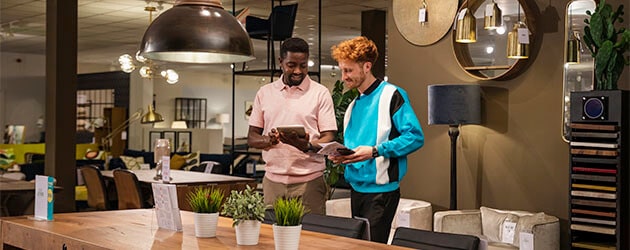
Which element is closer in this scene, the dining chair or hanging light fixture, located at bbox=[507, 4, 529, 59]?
hanging light fixture, located at bbox=[507, 4, 529, 59]

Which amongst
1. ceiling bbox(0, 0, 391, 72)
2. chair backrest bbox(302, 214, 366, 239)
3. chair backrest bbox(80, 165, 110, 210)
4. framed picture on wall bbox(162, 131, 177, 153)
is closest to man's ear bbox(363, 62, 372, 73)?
chair backrest bbox(302, 214, 366, 239)

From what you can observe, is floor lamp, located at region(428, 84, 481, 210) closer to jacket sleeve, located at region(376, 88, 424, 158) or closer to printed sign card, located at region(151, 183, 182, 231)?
jacket sleeve, located at region(376, 88, 424, 158)

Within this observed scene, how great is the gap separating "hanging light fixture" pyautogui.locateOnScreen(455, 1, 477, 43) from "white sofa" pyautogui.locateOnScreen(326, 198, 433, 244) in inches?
55.2

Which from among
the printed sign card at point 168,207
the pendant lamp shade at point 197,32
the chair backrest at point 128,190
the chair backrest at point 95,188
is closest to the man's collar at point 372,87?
the pendant lamp shade at point 197,32

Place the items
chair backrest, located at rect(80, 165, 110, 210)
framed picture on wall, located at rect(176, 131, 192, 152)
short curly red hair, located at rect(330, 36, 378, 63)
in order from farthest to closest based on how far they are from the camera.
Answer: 1. framed picture on wall, located at rect(176, 131, 192, 152)
2. chair backrest, located at rect(80, 165, 110, 210)
3. short curly red hair, located at rect(330, 36, 378, 63)

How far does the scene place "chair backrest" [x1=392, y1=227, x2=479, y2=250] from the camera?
107 inches

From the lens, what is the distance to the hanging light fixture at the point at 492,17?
581cm

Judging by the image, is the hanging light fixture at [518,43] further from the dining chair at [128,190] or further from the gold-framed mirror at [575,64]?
the dining chair at [128,190]

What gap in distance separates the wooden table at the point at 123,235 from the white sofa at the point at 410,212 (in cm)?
252

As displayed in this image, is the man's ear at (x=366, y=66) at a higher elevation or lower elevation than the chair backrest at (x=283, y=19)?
lower

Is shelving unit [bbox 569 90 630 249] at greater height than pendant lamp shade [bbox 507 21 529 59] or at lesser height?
lesser

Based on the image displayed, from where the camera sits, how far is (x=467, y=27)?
19.6 feet

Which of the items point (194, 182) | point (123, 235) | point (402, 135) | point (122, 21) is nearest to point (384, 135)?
point (402, 135)

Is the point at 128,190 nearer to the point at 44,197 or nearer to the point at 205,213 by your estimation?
the point at 44,197
